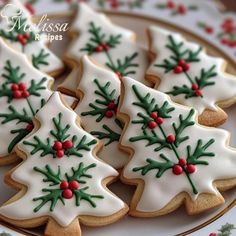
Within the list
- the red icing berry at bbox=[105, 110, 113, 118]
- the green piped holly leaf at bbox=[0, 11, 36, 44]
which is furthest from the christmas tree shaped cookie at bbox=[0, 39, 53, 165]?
the red icing berry at bbox=[105, 110, 113, 118]

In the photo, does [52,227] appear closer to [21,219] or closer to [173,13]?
[21,219]

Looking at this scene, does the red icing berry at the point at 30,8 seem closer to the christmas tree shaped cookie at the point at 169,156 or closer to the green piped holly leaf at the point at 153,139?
the christmas tree shaped cookie at the point at 169,156

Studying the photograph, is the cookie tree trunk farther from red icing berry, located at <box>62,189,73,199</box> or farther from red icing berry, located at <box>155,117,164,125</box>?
red icing berry, located at <box>155,117,164,125</box>

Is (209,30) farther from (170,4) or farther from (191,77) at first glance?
(191,77)

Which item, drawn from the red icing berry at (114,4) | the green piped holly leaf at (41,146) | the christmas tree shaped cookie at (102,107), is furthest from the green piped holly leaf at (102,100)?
the red icing berry at (114,4)

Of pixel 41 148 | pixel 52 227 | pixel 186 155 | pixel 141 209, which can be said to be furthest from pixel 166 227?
pixel 41 148

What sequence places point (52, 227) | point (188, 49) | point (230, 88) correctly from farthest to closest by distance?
point (188, 49) → point (230, 88) → point (52, 227)
